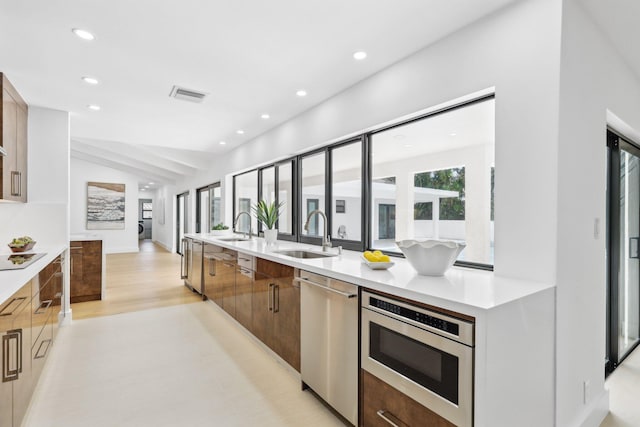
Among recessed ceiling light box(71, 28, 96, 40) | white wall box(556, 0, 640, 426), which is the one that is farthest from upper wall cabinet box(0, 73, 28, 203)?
white wall box(556, 0, 640, 426)

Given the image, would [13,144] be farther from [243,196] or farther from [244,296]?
[243,196]

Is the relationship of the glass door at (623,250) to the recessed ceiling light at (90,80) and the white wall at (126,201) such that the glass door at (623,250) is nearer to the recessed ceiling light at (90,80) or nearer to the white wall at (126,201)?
the recessed ceiling light at (90,80)

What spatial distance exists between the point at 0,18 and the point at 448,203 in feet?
10.7

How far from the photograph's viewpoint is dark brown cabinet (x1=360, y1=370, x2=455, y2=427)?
4.74 ft

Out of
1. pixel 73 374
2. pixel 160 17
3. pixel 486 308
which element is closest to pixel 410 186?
pixel 486 308

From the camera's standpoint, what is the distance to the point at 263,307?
9.61 feet

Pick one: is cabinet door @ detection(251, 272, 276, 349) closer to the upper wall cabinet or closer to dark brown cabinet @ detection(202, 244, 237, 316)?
dark brown cabinet @ detection(202, 244, 237, 316)

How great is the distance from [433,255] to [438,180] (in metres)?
1.08

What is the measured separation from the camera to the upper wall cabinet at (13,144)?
9.52 ft

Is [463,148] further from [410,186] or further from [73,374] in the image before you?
[73,374]

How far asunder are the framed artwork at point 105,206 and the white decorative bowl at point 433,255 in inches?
418

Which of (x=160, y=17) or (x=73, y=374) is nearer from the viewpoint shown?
(x=160, y=17)

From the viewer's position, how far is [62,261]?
367 centimetres

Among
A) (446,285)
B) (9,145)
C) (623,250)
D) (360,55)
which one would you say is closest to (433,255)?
(446,285)
